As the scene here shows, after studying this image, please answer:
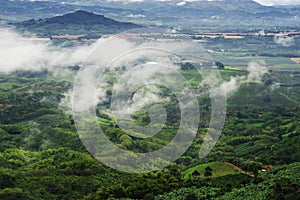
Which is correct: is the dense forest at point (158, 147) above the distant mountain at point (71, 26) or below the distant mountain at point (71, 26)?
below

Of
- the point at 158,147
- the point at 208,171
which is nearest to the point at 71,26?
the point at 158,147

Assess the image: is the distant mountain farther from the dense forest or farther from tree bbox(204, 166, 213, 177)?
tree bbox(204, 166, 213, 177)

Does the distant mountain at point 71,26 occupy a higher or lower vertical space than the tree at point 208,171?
higher

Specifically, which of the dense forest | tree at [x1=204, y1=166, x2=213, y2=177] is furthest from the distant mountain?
tree at [x1=204, y1=166, x2=213, y2=177]

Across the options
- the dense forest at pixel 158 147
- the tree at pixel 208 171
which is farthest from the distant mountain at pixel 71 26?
the tree at pixel 208 171

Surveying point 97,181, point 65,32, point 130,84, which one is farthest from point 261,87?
point 65,32

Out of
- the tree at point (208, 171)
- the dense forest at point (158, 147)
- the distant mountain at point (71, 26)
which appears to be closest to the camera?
the dense forest at point (158, 147)

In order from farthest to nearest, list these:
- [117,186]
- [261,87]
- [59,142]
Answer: [261,87]
[59,142]
[117,186]

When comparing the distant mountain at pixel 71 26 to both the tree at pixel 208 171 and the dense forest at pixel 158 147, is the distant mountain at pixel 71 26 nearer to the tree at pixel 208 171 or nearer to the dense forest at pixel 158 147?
the dense forest at pixel 158 147

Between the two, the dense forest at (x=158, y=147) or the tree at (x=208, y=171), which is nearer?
the dense forest at (x=158, y=147)

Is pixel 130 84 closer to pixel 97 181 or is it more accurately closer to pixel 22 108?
pixel 22 108

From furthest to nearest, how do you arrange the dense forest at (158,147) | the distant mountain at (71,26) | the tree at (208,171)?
the distant mountain at (71,26)
the tree at (208,171)
the dense forest at (158,147)
